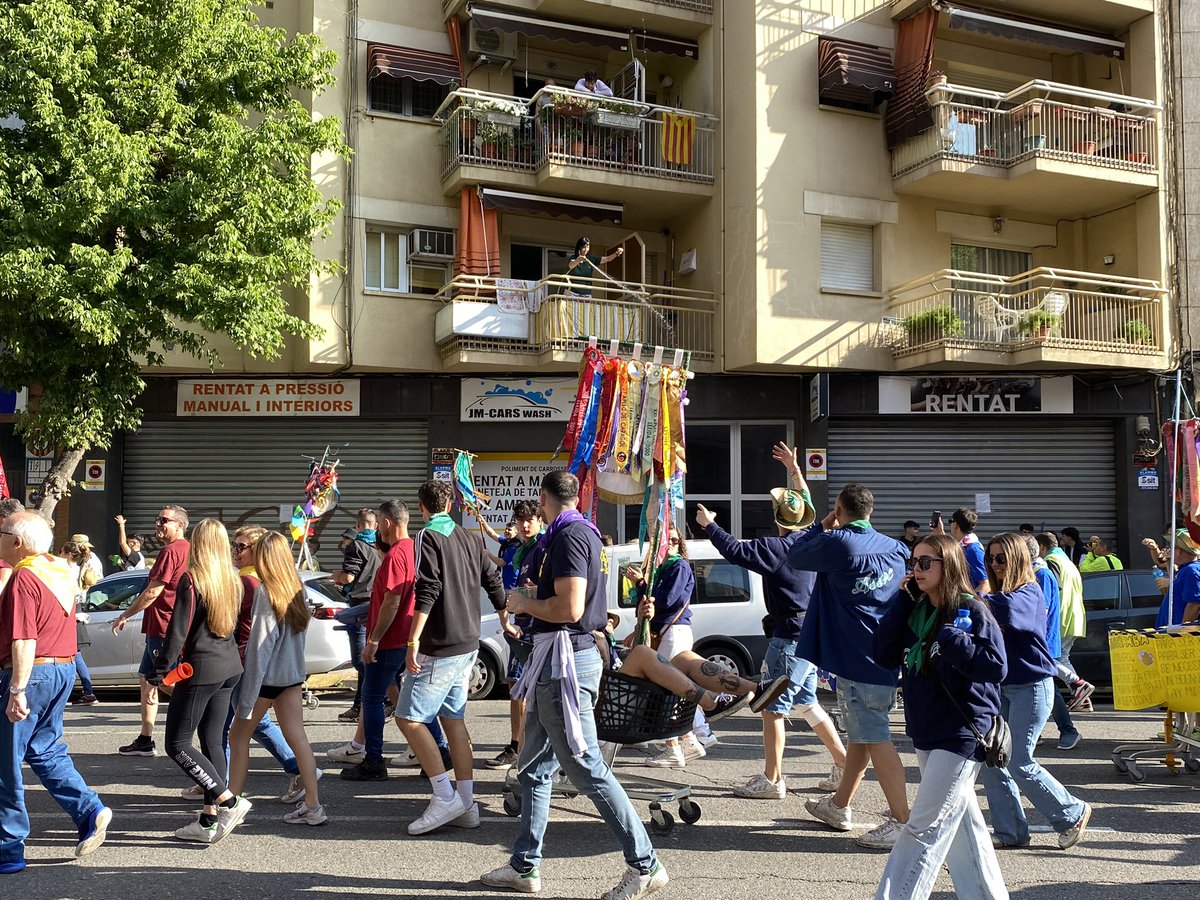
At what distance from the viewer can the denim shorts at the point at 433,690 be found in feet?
21.4

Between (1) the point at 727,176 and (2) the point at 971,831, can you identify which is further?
(1) the point at 727,176

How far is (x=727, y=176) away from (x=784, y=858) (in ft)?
47.1

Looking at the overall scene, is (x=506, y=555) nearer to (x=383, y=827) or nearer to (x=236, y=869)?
(x=383, y=827)

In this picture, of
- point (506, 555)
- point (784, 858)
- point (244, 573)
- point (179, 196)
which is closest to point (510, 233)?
point (179, 196)

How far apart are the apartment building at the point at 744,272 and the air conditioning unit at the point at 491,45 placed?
110mm

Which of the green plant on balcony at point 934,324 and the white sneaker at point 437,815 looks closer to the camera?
the white sneaker at point 437,815

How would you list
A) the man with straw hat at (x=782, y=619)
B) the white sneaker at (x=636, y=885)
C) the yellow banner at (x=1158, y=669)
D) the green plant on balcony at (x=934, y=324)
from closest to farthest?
the white sneaker at (x=636, y=885) → the man with straw hat at (x=782, y=619) → the yellow banner at (x=1158, y=669) → the green plant on balcony at (x=934, y=324)

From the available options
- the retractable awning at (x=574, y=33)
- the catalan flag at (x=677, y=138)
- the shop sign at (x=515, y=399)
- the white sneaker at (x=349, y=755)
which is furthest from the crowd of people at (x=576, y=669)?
the retractable awning at (x=574, y=33)

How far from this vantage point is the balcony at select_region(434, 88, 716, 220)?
1770cm

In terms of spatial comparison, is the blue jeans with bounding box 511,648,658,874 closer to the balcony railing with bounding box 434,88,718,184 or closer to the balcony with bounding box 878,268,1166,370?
the balcony with bounding box 878,268,1166,370

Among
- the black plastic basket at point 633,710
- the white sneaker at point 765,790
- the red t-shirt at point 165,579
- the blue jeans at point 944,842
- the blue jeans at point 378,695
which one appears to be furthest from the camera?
the red t-shirt at point 165,579

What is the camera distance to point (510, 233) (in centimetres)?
1911

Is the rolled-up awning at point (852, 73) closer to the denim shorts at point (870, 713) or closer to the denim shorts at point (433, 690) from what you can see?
the denim shorts at point (870, 713)

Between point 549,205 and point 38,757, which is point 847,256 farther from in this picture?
point 38,757
